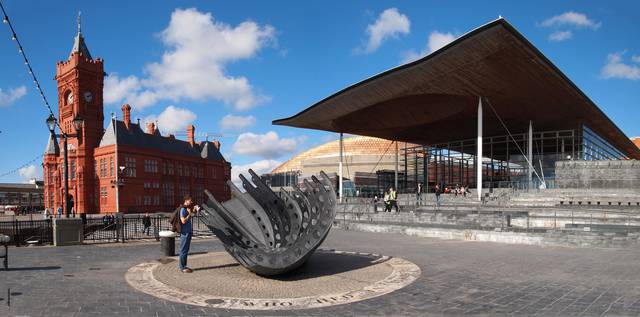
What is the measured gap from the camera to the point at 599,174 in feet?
94.3

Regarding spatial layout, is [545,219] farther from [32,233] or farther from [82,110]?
[82,110]

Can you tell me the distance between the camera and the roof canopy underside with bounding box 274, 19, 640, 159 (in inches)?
1136

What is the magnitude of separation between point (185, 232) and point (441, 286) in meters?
6.08

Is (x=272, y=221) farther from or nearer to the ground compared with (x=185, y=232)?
farther from the ground

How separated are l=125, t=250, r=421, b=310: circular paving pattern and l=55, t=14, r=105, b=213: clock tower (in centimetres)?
Result: 5797

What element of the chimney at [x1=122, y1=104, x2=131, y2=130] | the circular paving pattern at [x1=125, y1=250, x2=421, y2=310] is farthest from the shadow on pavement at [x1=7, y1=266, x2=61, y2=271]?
the chimney at [x1=122, y1=104, x2=131, y2=130]

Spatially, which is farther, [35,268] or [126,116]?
[126,116]

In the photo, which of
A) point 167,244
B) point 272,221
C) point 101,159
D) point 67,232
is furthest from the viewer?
point 101,159

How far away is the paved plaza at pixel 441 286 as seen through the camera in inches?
269

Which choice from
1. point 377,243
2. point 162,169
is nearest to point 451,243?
point 377,243

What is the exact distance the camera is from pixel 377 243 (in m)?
16.4

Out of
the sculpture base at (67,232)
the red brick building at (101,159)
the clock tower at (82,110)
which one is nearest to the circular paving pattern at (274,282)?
the sculpture base at (67,232)

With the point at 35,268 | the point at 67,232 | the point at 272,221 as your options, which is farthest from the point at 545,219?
the point at 67,232

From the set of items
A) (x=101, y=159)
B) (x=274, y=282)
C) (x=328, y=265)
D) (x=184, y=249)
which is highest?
(x=101, y=159)
